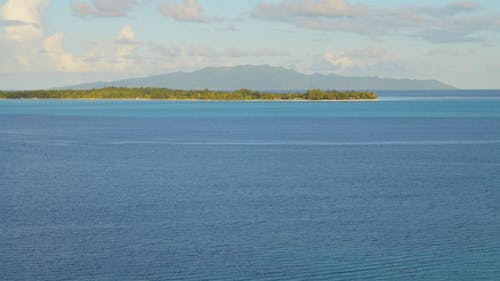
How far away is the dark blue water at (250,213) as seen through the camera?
79.2ft

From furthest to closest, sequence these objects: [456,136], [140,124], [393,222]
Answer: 1. [140,124]
2. [456,136]
3. [393,222]

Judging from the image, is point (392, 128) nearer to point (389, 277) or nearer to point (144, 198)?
→ point (144, 198)

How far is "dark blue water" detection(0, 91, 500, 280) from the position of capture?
2414cm

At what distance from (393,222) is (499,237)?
4.23 metres

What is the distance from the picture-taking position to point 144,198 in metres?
36.4

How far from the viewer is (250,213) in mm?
32375

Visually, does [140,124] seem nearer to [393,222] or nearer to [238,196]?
[238,196]

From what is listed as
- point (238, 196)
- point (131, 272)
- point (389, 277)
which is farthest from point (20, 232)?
point (389, 277)

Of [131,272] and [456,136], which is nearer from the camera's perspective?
[131,272]

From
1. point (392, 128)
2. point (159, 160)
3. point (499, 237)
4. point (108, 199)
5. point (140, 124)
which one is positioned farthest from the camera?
point (140, 124)

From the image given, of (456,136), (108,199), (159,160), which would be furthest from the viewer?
(456,136)

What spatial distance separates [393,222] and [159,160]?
26272mm

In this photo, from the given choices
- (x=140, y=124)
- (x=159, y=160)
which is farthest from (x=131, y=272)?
(x=140, y=124)

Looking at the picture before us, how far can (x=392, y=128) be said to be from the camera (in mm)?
90000
